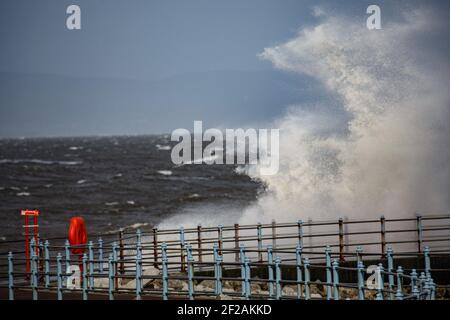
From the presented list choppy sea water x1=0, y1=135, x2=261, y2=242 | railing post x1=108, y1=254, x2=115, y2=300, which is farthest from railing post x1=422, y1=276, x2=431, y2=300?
choppy sea water x1=0, y1=135, x2=261, y2=242

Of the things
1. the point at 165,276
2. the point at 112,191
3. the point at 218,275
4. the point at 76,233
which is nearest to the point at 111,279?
the point at 165,276

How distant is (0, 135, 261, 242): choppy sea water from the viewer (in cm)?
6328

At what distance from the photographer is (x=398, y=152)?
169 ft

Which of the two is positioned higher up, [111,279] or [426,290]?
[111,279]

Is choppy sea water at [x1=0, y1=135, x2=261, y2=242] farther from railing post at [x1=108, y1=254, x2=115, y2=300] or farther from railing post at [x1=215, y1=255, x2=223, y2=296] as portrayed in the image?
railing post at [x1=215, y1=255, x2=223, y2=296]

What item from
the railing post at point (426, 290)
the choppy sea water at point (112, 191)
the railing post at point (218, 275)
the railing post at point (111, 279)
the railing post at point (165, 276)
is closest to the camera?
the railing post at point (426, 290)

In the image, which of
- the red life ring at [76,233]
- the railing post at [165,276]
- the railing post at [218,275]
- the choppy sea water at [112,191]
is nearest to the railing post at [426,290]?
the railing post at [218,275]

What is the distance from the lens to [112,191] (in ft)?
282

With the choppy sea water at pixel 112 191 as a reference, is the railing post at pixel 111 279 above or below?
below

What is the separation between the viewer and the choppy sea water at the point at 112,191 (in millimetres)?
63281

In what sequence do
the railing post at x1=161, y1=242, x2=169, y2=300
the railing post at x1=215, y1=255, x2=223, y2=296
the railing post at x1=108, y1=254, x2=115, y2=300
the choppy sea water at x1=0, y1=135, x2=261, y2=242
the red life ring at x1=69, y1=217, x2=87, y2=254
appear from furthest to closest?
1. the choppy sea water at x1=0, y1=135, x2=261, y2=242
2. the red life ring at x1=69, y1=217, x2=87, y2=254
3. the railing post at x1=108, y1=254, x2=115, y2=300
4. the railing post at x1=161, y1=242, x2=169, y2=300
5. the railing post at x1=215, y1=255, x2=223, y2=296

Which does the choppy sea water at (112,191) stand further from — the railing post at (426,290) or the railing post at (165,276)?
the railing post at (426,290)

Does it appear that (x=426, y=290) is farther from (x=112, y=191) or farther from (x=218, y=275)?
(x=112, y=191)

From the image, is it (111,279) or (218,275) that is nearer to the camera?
(218,275)
